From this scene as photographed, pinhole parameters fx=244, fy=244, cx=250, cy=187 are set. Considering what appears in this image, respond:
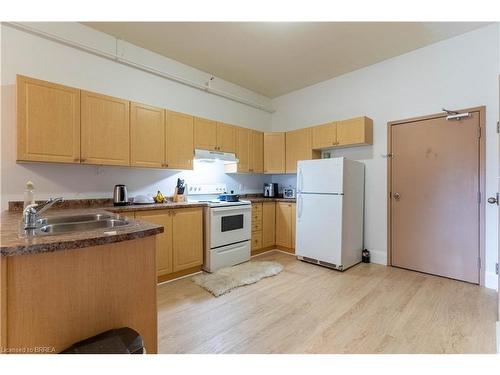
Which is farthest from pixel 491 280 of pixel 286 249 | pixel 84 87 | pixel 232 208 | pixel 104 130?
pixel 84 87

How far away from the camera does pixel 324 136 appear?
385 cm

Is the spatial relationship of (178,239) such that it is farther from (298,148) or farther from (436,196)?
(436,196)

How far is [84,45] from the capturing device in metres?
2.72

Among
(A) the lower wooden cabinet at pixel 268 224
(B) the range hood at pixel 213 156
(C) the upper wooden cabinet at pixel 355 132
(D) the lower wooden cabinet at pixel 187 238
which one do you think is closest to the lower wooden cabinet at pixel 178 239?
(D) the lower wooden cabinet at pixel 187 238

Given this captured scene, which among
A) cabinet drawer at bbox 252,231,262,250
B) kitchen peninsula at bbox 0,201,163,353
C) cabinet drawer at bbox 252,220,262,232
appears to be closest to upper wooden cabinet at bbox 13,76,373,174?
cabinet drawer at bbox 252,220,262,232

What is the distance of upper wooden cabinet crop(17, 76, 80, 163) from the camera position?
7.17 ft

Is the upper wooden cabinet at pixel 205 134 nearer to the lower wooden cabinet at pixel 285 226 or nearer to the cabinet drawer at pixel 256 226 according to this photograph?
the cabinet drawer at pixel 256 226

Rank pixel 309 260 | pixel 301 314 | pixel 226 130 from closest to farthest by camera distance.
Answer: pixel 301 314 → pixel 309 260 → pixel 226 130

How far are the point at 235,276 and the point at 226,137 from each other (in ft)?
6.79

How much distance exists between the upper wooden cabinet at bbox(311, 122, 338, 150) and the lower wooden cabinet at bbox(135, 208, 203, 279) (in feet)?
6.99

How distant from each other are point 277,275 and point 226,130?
2265 mm
